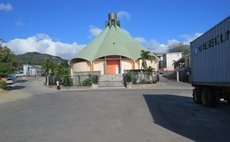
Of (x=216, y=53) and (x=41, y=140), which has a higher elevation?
(x=216, y=53)

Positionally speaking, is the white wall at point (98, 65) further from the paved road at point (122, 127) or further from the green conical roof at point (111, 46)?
the paved road at point (122, 127)

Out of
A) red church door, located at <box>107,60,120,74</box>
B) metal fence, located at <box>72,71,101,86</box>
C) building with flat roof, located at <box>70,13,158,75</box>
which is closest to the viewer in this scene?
metal fence, located at <box>72,71,101,86</box>

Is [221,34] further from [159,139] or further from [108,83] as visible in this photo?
[108,83]

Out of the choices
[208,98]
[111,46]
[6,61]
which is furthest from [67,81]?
[208,98]

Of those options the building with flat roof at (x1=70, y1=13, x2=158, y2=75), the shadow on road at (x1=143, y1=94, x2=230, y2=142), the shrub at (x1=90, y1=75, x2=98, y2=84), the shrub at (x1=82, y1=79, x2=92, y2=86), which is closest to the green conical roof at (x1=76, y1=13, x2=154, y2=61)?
the building with flat roof at (x1=70, y1=13, x2=158, y2=75)

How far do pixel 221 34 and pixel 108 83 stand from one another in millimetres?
30578

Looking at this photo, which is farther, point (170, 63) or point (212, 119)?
point (170, 63)

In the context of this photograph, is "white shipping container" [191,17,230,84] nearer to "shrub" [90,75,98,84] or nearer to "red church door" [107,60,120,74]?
"shrub" [90,75,98,84]

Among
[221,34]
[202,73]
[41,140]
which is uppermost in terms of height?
[221,34]

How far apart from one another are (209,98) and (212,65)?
81.6 inches

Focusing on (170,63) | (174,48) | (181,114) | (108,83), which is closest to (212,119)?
(181,114)

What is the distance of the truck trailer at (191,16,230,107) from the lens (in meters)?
13.4

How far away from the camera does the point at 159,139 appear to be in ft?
28.9

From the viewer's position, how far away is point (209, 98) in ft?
54.1
